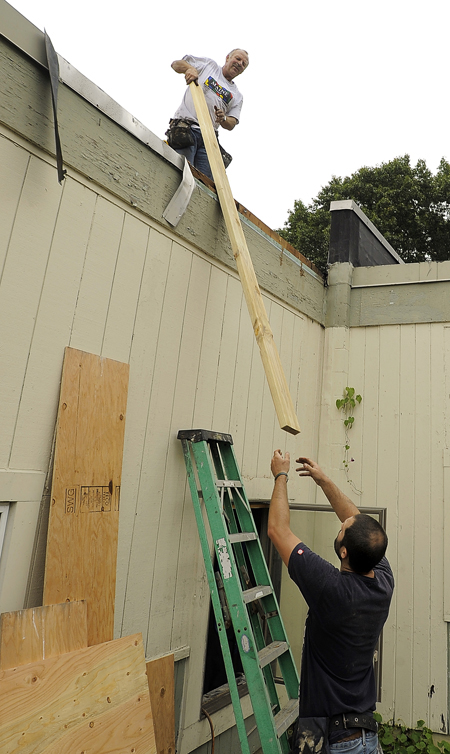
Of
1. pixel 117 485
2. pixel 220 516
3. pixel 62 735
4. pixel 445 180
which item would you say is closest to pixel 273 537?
pixel 220 516

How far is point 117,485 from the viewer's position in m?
2.90

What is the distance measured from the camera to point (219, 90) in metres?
4.77

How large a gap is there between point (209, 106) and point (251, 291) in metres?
2.20

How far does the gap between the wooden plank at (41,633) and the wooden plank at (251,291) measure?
1.48 metres

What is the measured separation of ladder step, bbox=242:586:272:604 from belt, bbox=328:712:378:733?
0.83 metres

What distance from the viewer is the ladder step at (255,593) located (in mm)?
3020

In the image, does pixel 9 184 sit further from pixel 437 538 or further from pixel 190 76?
pixel 437 538

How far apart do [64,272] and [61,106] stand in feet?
2.94

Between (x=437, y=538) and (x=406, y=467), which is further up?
(x=406, y=467)

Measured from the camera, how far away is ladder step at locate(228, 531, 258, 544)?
3.23 meters

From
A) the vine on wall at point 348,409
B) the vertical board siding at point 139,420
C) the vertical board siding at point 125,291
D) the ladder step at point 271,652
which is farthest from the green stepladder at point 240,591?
the vine on wall at point 348,409

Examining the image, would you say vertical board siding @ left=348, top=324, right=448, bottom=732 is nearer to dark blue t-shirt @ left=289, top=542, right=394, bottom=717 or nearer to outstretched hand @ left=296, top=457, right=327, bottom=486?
outstretched hand @ left=296, top=457, right=327, bottom=486

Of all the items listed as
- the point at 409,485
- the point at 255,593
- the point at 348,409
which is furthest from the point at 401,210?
the point at 255,593

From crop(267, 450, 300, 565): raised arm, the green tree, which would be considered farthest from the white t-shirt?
the green tree
